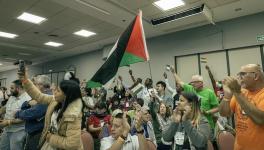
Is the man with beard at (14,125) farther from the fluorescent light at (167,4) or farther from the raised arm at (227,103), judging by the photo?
the fluorescent light at (167,4)

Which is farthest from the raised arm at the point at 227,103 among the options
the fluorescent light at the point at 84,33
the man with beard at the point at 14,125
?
the fluorescent light at the point at 84,33

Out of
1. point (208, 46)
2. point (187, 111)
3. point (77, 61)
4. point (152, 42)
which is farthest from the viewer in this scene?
point (77, 61)

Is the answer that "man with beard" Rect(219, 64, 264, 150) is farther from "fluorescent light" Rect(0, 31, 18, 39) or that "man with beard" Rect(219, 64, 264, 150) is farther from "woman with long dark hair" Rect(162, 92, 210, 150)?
"fluorescent light" Rect(0, 31, 18, 39)

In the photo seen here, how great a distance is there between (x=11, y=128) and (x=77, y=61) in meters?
7.52

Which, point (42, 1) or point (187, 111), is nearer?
point (187, 111)

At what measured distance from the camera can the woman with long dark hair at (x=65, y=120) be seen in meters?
1.98

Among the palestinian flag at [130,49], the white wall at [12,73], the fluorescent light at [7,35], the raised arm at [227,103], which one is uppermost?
the fluorescent light at [7,35]

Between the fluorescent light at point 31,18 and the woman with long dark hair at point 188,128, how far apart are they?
501 centimetres

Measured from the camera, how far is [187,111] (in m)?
2.14

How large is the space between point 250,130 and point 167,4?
12.8 ft

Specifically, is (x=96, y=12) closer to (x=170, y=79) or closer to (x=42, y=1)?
Answer: (x=42, y=1)

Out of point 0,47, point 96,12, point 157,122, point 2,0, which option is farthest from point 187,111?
A: point 0,47

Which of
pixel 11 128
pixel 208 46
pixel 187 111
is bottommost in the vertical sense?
pixel 11 128

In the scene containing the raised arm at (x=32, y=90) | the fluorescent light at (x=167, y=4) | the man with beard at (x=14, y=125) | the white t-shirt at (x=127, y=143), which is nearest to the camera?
the white t-shirt at (x=127, y=143)
